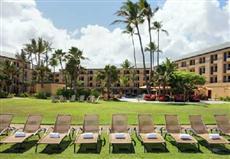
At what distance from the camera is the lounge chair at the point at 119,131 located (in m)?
11.6

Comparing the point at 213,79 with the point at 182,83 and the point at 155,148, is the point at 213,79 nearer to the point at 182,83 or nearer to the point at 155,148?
the point at 182,83

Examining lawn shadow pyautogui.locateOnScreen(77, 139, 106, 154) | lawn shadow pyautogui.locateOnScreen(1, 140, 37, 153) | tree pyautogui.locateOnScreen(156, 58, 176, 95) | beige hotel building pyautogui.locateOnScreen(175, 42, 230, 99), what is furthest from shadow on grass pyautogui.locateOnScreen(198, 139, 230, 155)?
beige hotel building pyautogui.locateOnScreen(175, 42, 230, 99)

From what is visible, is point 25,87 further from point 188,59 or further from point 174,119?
point 174,119

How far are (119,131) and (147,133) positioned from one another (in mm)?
1181

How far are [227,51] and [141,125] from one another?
165ft

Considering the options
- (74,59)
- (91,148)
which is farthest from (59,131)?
(74,59)

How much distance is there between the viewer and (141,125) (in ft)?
44.5

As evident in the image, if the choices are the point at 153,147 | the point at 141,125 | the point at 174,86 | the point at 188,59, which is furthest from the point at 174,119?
the point at 188,59

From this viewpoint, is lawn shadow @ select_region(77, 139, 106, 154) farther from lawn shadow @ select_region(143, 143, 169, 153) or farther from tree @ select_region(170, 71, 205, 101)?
tree @ select_region(170, 71, 205, 101)

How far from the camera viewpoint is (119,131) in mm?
13234

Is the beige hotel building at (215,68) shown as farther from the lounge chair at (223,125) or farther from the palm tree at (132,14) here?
the lounge chair at (223,125)

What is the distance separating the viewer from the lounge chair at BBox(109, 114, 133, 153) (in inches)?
455

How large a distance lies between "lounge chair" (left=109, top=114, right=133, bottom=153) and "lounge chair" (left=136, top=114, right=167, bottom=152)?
51 centimetres

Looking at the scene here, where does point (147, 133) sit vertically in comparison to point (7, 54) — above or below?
below
